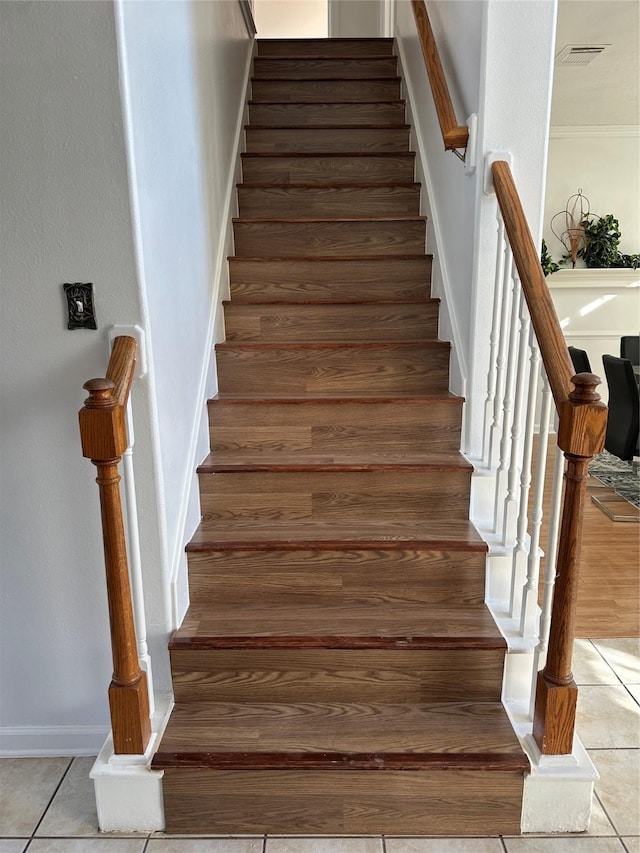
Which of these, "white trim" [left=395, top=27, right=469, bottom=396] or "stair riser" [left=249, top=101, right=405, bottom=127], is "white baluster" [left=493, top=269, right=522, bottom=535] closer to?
"white trim" [left=395, top=27, right=469, bottom=396]

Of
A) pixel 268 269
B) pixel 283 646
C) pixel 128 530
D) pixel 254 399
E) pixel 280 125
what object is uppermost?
pixel 280 125

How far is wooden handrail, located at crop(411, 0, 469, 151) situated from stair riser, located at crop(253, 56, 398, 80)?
1164 millimetres

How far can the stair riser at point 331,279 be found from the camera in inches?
108

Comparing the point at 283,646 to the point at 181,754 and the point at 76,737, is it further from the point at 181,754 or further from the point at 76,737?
the point at 76,737

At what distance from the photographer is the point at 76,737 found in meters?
1.81

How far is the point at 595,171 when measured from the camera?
18.9 ft

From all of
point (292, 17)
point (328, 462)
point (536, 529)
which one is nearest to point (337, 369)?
point (328, 462)

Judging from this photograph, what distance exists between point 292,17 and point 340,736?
6917 mm

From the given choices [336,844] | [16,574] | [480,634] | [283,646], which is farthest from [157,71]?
[336,844]

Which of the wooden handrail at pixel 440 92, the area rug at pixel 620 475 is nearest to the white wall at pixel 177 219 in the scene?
the wooden handrail at pixel 440 92

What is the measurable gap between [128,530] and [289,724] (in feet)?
2.11

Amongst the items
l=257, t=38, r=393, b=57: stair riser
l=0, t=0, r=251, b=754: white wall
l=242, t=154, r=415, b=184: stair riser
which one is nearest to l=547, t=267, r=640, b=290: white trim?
l=257, t=38, r=393, b=57: stair riser

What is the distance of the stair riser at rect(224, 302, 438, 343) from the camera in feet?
8.60

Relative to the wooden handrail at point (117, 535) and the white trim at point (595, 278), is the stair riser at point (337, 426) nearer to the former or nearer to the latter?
the wooden handrail at point (117, 535)
